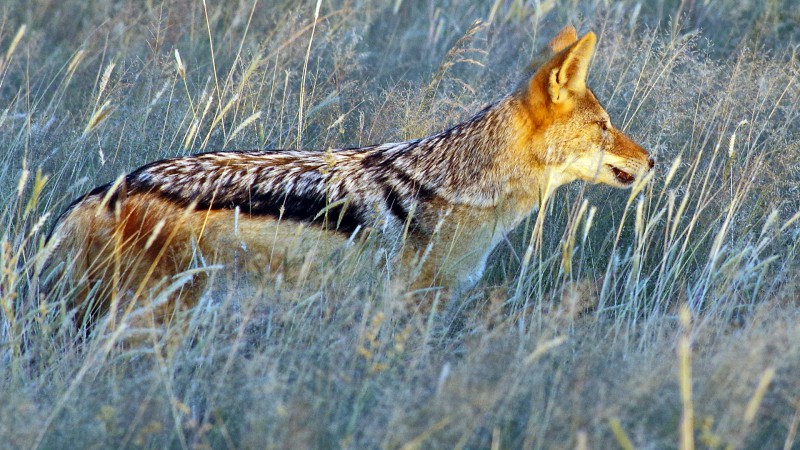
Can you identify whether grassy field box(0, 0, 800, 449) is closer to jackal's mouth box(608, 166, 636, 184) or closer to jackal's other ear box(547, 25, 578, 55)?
jackal's mouth box(608, 166, 636, 184)

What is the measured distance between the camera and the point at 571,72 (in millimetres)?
4707

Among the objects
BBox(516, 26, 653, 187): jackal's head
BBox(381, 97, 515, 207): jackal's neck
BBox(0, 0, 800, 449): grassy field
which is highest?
BBox(516, 26, 653, 187): jackal's head

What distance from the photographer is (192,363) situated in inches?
138

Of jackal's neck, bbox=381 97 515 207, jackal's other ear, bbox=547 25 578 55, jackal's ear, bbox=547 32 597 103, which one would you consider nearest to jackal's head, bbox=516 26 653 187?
jackal's ear, bbox=547 32 597 103

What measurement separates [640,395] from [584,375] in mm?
382

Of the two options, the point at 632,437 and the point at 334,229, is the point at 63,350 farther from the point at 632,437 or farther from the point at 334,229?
the point at 632,437

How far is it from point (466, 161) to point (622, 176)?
0.89 metres

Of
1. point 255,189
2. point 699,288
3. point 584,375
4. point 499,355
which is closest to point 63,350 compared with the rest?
point 255,189

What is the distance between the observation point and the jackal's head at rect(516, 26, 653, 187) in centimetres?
471

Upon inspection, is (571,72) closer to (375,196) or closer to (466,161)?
(466,161)

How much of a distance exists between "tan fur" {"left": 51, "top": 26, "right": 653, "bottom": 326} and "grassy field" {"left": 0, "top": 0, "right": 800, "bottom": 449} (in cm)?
21

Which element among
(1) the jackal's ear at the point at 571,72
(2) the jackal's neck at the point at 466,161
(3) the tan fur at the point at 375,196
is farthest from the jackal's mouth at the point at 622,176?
(2) the jackal's neck at the point at 466,161

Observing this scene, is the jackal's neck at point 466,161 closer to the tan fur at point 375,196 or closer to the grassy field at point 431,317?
the tan fur at point 375,196

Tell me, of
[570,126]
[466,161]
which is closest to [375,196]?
[466,161]
